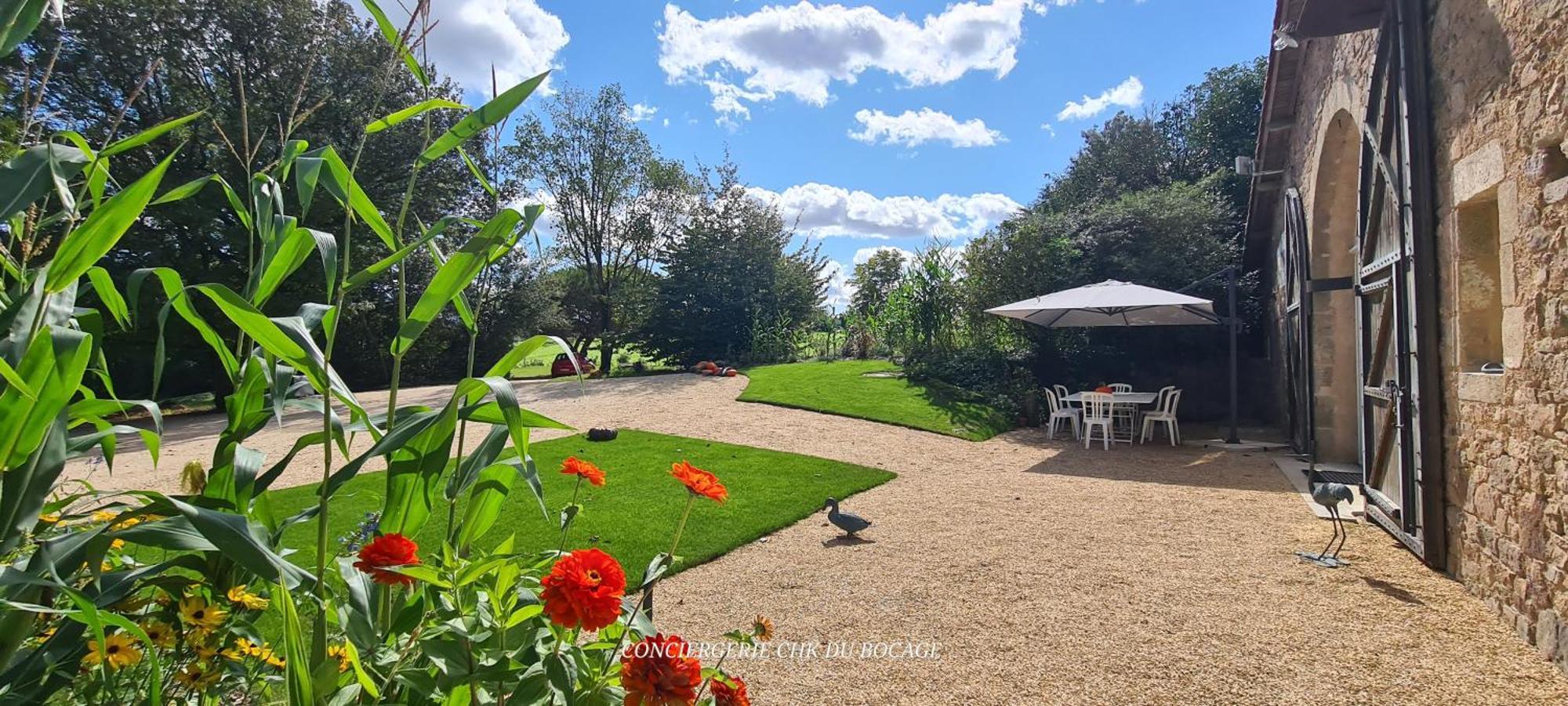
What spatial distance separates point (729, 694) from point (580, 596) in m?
0.38

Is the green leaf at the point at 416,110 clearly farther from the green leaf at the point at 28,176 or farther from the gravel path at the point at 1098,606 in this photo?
the gravel path at the point at 1098,606

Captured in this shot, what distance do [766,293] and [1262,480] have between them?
13211 mm

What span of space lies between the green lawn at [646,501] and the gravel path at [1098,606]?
0.21 metres

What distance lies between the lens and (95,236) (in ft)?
2.97

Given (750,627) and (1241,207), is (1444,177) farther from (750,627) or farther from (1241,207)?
(1241,207)

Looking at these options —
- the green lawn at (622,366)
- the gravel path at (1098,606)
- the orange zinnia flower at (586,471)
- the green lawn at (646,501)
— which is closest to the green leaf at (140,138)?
the orange zinnia flower at (586,471)

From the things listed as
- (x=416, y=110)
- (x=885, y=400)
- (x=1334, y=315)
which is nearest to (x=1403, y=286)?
(x=1334, y=315)

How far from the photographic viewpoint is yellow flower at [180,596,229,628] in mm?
1151

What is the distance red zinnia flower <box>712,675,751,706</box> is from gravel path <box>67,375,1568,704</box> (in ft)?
1.55

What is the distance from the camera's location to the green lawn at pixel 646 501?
4211 mm

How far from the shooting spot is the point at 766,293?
18219mm

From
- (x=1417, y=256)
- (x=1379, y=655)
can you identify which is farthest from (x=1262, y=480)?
(x=1379, y=655)

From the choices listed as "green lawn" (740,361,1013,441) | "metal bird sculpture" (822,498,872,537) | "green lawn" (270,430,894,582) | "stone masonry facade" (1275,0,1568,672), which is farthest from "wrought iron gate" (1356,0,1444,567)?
"green lawn" (740,361,1013,441)

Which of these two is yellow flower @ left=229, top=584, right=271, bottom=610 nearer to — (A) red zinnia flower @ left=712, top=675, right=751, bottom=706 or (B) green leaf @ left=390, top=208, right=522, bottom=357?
(B) green leaf @ left=390, top=208, right=522, bottom=357
